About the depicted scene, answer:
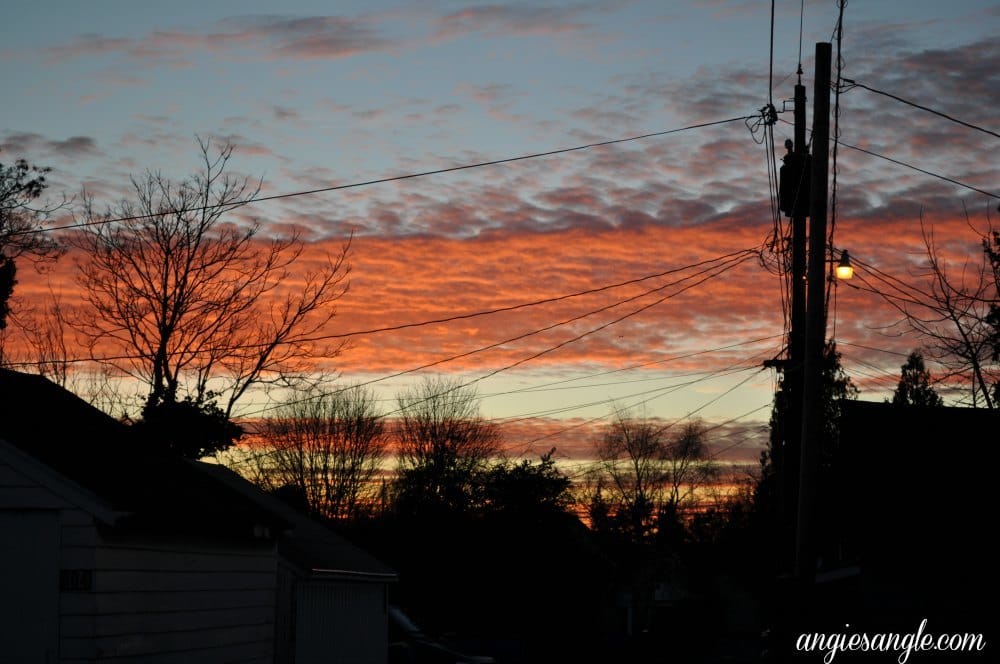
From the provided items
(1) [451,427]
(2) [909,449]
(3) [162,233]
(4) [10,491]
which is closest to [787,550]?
(2) [909,449]

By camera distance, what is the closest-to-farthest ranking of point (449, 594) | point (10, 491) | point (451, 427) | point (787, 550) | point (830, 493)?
point (10, 491) < point (787, 550) < point (830, 493) < point (449, 594) < point (451, 427)

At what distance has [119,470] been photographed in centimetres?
1449

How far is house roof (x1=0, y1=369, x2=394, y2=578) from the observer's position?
13.0m

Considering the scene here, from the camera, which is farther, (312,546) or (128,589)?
(312,546)

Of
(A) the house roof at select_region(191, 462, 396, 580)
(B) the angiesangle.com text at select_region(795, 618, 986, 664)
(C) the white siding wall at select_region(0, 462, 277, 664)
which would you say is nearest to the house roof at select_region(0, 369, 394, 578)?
(C) the white siding wall at select_region(0, 462, 277, 664)

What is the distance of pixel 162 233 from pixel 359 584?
47.9ft

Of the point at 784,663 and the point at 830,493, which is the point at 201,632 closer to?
the point at 784,663

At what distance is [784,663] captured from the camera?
49.3 feet

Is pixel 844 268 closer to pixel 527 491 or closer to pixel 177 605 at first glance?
pixel 177 605

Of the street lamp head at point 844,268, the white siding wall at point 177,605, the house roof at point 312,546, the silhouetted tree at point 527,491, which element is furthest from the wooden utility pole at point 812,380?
the silhouetted tree at point 527,491

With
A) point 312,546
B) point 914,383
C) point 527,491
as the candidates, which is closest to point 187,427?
point 312,546

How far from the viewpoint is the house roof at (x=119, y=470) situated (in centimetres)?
1303

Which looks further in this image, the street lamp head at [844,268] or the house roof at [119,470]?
the street lamp head at [844,268]

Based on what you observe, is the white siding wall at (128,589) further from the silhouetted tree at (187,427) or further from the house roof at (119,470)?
the silhouetted tree at (187,427)
